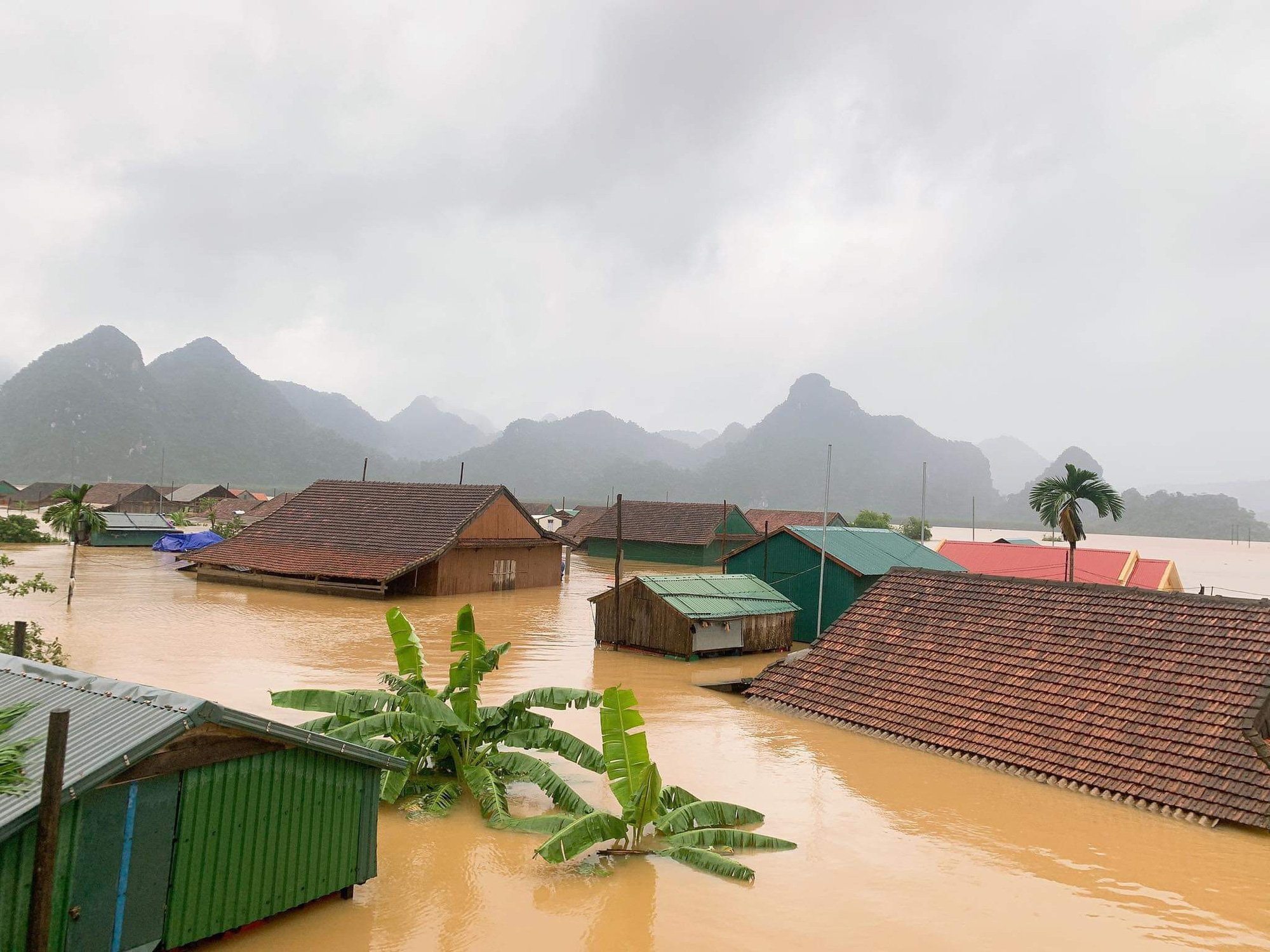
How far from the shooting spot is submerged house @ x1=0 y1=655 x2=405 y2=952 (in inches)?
231

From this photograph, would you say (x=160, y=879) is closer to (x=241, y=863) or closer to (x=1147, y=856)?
(x=241, y=863)

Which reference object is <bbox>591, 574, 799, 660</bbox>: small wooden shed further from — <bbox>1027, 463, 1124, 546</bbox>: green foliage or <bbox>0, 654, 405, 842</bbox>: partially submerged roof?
<bbox>0, 654, 405, 842</bbox>: partially submerged roof

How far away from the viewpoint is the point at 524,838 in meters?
9.80

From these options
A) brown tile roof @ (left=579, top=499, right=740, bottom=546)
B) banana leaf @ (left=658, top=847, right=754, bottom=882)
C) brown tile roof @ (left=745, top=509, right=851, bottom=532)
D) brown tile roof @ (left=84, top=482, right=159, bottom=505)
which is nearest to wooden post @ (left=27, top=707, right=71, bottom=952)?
banana leaf @ (left=658, top=847, right=754, bottom=882)

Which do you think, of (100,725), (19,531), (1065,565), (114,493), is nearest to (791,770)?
(100,725)

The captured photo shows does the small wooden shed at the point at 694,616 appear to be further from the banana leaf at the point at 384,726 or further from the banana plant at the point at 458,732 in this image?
the banana leaf at the point at 384,726

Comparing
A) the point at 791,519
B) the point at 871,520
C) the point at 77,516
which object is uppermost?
the point at 871,520

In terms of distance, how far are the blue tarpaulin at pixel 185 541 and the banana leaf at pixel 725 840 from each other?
1662 inches

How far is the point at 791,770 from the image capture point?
13.0 meters

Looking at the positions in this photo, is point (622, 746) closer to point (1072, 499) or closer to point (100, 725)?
point (100, 725)

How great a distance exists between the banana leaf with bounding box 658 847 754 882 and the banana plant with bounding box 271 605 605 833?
1241mm

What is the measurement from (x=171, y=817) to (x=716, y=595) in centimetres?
1769

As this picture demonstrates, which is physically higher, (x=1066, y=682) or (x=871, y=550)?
(x=871, y=550)

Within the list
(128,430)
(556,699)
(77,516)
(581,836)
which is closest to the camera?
(581,836)
